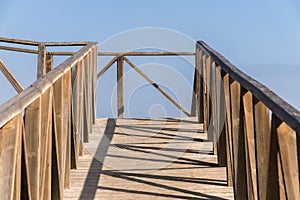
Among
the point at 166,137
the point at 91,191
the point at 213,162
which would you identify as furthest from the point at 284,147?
the point at 166,137

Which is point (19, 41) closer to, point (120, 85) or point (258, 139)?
point (120, 85)

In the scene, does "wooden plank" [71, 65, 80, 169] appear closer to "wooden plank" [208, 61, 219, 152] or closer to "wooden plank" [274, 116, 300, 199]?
"wooden plank" [208, 61, 219, 152]

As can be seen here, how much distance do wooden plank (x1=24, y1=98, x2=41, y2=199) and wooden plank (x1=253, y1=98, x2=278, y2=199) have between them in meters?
0.94

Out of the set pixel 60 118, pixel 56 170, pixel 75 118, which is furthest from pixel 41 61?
pixel 56 170

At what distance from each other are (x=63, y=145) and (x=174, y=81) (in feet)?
13.3

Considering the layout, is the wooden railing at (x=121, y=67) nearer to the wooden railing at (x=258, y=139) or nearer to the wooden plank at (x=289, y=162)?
the wooden railing at (x=258, y=139)

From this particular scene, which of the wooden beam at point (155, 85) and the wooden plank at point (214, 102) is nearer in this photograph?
the wooden plank at point (214, 102)

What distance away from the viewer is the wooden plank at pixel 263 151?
6.35 feet

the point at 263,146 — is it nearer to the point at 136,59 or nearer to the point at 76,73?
the point at 76,73

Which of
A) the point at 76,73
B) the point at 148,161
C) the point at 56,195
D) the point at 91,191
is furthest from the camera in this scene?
the point at 148,161

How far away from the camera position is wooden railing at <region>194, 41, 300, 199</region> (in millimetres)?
1592

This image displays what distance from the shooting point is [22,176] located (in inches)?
73.5

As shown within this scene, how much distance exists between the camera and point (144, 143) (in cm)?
476

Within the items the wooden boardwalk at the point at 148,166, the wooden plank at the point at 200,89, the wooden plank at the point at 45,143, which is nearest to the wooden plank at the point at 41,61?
the wooden boardwalk at the point at 148,166
